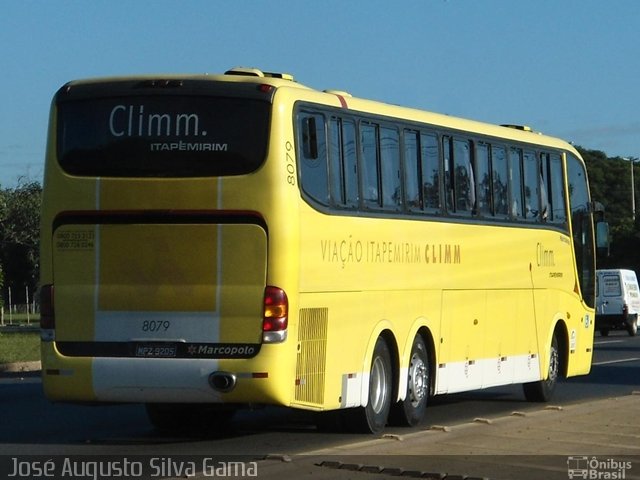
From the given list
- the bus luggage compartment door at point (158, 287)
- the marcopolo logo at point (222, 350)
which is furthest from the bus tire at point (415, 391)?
the bus luggage compartment door at point (158, 287)

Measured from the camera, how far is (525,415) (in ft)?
51.8

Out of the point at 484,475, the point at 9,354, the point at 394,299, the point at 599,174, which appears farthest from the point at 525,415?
the point at 599,174

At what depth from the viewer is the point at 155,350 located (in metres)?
13.4

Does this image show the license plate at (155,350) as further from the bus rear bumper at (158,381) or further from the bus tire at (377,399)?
the bus tire at (377,399)

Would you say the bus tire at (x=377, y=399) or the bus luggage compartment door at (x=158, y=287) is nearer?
the bus luggage compartment door at (x=158, y=287)

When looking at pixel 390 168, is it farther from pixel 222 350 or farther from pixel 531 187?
pixel 531 187

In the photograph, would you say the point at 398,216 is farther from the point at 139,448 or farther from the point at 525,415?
the point at 139,448

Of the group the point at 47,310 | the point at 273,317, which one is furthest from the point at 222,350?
the point at 47,310

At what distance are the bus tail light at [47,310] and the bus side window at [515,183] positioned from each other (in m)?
7.45

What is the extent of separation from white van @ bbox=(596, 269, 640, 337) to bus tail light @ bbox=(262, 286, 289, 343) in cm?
3527

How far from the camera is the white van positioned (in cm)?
4744

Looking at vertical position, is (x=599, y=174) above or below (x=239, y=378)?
above

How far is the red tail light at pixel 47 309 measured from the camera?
45.3 ft

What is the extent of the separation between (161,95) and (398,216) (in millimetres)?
3375
